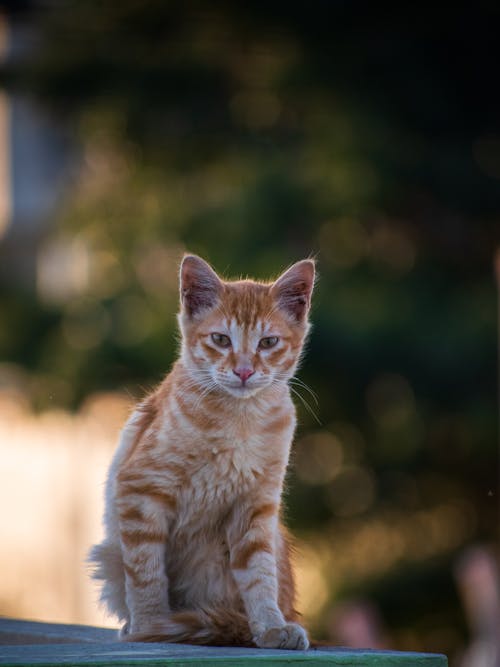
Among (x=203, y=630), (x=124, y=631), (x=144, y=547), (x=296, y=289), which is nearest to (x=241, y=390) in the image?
(x=296, y=289)

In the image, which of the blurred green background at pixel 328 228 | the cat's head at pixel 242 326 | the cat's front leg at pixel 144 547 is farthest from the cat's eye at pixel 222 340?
the blurred green background at pixel 328 228

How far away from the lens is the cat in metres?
4.76

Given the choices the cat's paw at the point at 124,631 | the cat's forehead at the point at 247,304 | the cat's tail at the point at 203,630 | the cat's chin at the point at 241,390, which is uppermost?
the cat's forehead at the point at 247,304

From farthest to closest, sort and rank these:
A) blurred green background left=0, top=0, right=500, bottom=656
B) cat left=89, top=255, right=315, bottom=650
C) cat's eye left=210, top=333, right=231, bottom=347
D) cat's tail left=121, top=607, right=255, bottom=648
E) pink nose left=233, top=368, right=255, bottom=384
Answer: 1. blurred green background left=0, top=0, right=500, bottom=656
2. cat's eye left=210, top=333, right=231, bottom=347
3. pink nose left=233, top=368, right=255, bottom=384
4. cat left=89, top=255, right=315, bottom=650
5. cat's tail left=121, top=607, right=255, bottom=648

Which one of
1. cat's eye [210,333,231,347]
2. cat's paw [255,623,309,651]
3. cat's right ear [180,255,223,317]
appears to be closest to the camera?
cat's paw [255,623,309,651]

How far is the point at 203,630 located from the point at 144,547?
0.34 metres

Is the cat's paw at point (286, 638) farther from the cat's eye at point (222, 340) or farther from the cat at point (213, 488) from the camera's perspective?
the cat's eye at point (222, 340)

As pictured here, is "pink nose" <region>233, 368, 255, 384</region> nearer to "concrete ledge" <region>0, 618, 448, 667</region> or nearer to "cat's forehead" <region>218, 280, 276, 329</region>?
"cat's forehead" <region>218, 280, 276, 329</region>

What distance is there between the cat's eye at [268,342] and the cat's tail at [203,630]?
93 cm

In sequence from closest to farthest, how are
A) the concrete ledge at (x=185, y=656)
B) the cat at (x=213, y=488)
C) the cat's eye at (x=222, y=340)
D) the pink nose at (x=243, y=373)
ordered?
the concrete ledge at (x=185, y=656) → the cat at (x=213, y=488) → the pink nose at (x=243, y=373) → the cat's eye at (x=222, y=340)

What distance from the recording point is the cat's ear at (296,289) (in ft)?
17.1

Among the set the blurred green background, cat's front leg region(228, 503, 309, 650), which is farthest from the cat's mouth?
the blurred green background

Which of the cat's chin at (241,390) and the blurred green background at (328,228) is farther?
the blurred green background at (328,228)

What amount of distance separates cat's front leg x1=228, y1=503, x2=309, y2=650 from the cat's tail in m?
0.04
